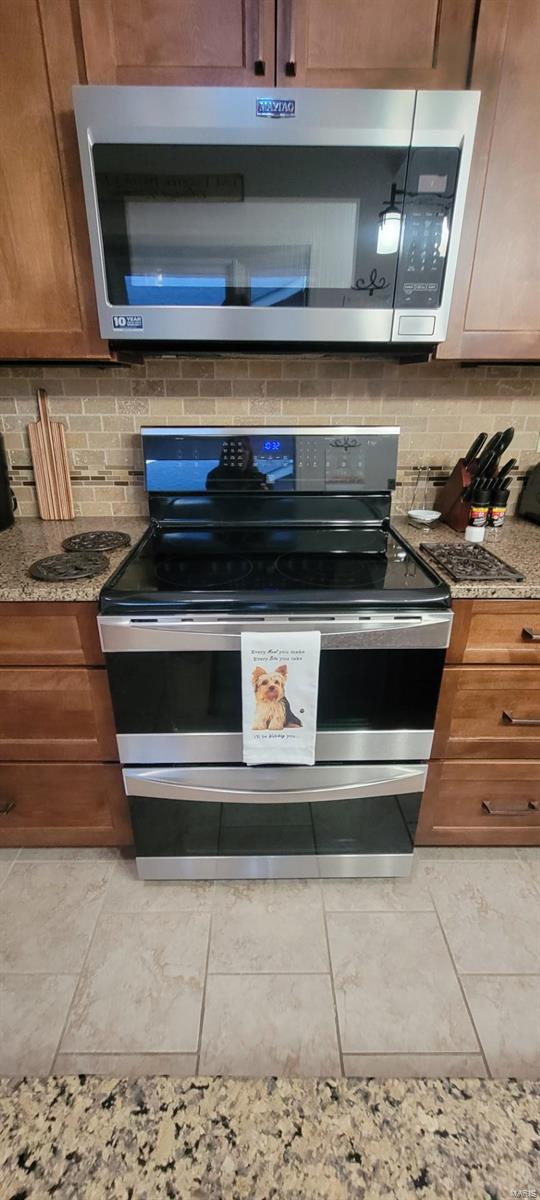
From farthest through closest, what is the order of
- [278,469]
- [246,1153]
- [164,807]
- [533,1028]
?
[278,469], [164,807], [533,1028], [246,1153]

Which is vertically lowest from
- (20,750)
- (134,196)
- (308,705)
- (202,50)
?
(20,750)

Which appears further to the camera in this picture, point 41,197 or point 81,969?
point 81,969

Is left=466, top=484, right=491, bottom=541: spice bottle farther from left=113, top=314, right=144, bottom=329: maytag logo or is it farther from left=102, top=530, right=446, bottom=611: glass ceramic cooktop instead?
left=113, top=314, right=144, bottom=329: maytag logo

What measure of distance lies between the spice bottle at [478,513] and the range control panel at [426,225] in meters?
0.53

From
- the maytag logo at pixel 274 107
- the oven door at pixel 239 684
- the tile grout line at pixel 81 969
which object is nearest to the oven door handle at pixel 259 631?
the oven door at pixel 239 684

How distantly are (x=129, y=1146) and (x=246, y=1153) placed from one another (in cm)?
23

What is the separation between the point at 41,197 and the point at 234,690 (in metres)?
1.26

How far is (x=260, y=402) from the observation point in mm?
1661

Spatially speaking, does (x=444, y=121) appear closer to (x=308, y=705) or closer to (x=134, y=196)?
(x=134, y=196)

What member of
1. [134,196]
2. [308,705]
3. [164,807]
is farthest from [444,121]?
[164,807]

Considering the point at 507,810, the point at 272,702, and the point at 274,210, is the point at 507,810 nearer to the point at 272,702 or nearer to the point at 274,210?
the point at 272,702

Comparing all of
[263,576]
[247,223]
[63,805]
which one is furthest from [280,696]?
[247,223]

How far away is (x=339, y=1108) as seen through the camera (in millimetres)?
1026

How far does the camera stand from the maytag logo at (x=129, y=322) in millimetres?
1205
